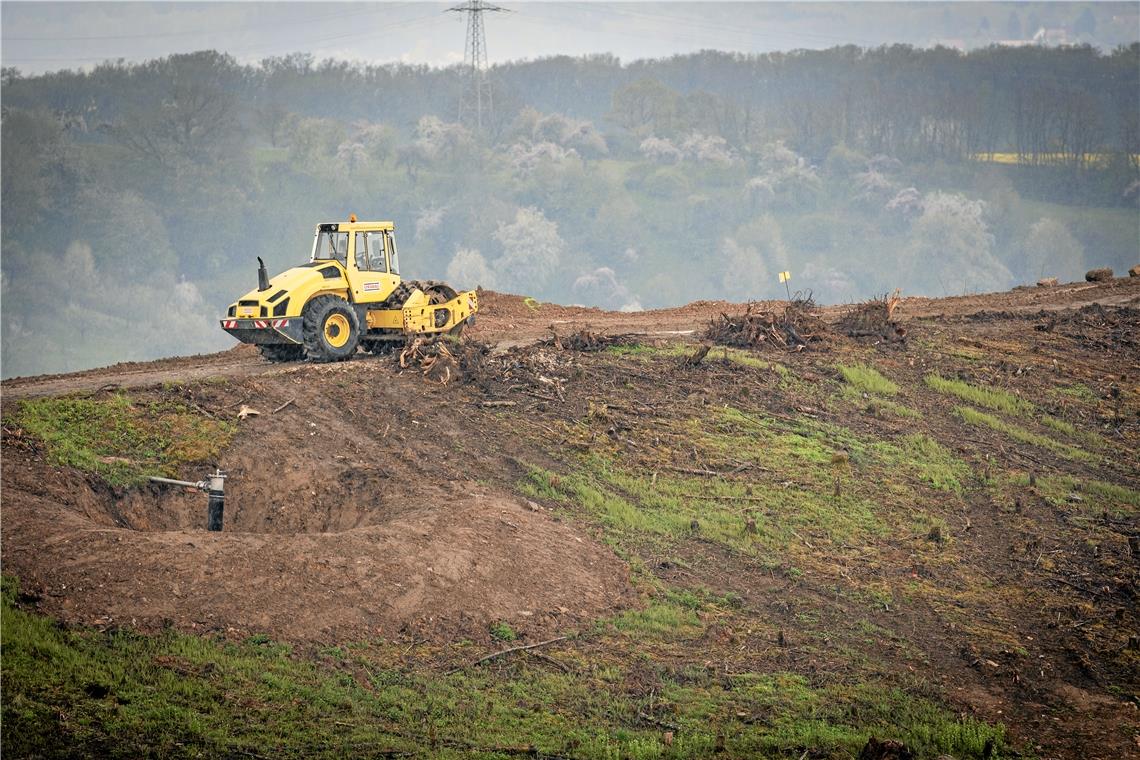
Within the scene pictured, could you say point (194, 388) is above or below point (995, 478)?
above

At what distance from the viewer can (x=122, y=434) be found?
60.7ft

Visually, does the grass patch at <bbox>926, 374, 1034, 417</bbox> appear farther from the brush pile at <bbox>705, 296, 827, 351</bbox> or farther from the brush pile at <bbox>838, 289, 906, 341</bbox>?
the brush pile at <bbox>705, 296, 827, 351</bbox>

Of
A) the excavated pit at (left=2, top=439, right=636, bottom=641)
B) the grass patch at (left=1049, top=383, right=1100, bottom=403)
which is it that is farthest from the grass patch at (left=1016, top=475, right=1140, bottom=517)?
the excavated pit at (left=2, top=439, right=636, bottom=641)

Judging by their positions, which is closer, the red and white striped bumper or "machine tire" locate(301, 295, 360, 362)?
the red and white striped bumper

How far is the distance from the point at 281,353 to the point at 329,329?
1394mm

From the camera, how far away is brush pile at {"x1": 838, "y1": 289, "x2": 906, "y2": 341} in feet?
91.8

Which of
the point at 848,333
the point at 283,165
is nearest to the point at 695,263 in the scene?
the point at 283,165

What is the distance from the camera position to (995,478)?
858 inches

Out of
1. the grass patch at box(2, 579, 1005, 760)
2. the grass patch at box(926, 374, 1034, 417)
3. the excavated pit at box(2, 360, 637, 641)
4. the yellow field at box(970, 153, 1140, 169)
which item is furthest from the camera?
the yellow field at box(970, 153, 1140, 169)

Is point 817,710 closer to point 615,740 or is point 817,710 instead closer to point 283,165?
point 615,740

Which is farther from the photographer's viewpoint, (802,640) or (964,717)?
(802,640)

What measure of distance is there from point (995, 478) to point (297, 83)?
471 feet

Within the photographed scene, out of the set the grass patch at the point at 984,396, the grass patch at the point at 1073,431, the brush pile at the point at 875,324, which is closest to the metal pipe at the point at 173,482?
the grass patch at the point at 984,396

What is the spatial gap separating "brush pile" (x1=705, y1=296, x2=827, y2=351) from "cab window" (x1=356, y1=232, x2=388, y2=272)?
25.0ft
